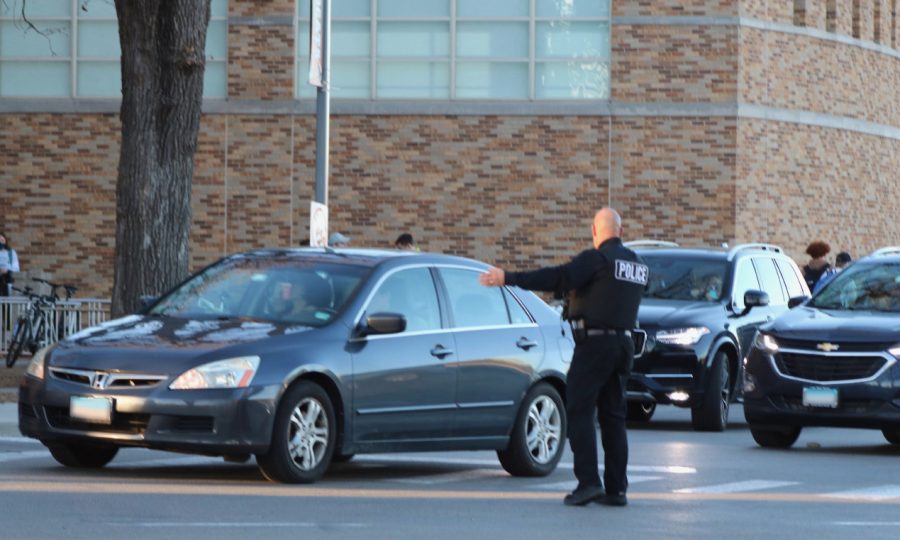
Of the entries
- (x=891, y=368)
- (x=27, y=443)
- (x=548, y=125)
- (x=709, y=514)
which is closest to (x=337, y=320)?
(x=709, y=514)

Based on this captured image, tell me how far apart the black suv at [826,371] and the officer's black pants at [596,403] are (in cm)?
465

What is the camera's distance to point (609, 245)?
11.8 meters

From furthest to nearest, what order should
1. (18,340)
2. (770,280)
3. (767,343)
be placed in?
(18,340)
(770,280)
(767,343)

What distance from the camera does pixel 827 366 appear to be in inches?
639

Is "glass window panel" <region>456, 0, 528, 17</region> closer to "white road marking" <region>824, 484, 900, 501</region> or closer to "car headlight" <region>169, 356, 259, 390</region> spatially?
"white road marking" <region>824, 484, 900, 501</region>

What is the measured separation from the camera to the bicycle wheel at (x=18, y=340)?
24.8 m

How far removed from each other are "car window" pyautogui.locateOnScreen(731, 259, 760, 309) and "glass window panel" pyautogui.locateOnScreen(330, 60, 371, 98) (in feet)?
46.4

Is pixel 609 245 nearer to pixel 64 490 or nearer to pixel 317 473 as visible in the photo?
pixel 317 473

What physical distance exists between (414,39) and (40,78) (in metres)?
6.31

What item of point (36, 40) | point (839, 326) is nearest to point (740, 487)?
point (839, 326)

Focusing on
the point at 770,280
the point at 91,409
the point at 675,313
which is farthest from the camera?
the point at 770,280

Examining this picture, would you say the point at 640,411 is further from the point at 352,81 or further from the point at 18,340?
the point at 352,81

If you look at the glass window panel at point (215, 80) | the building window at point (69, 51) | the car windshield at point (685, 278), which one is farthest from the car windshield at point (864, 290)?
the building window at point (69, 51)

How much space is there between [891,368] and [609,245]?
4.92 meters
